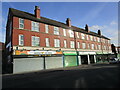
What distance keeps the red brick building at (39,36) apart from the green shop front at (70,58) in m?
0.75

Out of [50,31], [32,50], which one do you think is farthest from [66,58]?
[32,50]

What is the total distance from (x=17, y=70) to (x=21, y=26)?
8.02 meters

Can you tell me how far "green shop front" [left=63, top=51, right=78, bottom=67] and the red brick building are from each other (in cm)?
75

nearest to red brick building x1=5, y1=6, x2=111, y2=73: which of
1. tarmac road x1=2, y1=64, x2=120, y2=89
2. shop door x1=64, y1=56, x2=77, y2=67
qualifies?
shop door x1=64, y1=56, x2=77, y2=67

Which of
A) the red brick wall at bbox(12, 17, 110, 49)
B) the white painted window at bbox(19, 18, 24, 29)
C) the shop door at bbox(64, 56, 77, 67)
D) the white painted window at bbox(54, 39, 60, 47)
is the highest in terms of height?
the white painted window at bbox(19, 18, 24, 29)

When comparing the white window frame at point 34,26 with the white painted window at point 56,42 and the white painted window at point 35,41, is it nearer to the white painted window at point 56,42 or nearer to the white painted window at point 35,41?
the white painted window at point 35,41

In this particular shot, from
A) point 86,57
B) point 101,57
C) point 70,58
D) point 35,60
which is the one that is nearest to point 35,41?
point 35,60

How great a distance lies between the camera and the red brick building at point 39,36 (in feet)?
58.5

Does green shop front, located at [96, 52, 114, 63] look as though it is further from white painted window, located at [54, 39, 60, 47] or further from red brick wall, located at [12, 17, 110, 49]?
white painted window, located at [54, 39, 60, 47]

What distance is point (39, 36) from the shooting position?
20344 mm

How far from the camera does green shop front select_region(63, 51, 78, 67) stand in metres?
23.6

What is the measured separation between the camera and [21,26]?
18.5 meters

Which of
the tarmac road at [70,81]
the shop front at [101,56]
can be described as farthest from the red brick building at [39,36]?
the tarmac road at [70,81]

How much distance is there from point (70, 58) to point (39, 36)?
9682 millimetres
